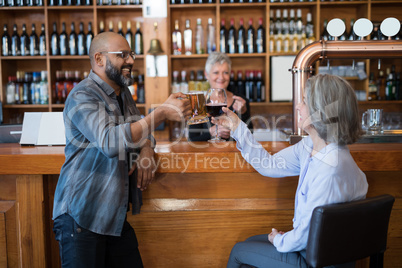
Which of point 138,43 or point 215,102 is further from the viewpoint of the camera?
point 138,43

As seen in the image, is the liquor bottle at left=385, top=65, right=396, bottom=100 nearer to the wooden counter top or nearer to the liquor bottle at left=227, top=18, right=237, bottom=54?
the liquor bottle at left=227, top=18, right=237, bottom=54

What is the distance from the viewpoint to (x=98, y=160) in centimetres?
147

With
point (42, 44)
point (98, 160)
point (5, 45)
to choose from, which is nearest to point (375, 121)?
point (98, 160)

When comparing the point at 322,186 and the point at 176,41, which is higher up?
the point at 176,41

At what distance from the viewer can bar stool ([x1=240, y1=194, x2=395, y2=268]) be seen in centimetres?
105

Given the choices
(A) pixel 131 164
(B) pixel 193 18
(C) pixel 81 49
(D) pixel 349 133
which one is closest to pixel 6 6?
(C) pixel 81 49

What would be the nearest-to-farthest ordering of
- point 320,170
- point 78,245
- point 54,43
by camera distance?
point 320,170, point 78,245, point 54,43

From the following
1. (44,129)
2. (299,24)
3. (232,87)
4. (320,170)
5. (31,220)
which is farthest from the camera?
(299,24)

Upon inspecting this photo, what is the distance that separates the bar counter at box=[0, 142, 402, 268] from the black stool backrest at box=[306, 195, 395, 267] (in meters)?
0.64

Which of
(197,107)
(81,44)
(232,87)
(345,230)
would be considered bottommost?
(345,230)

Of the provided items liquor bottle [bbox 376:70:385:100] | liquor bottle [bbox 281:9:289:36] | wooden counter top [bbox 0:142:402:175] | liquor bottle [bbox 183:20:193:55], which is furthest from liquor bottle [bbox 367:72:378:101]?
wooden counter top [bbox 0:142:402:175]

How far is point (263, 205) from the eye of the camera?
177 centimetres

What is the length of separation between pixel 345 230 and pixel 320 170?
0.65 ft

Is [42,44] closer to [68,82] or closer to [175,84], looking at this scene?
[68,82]
